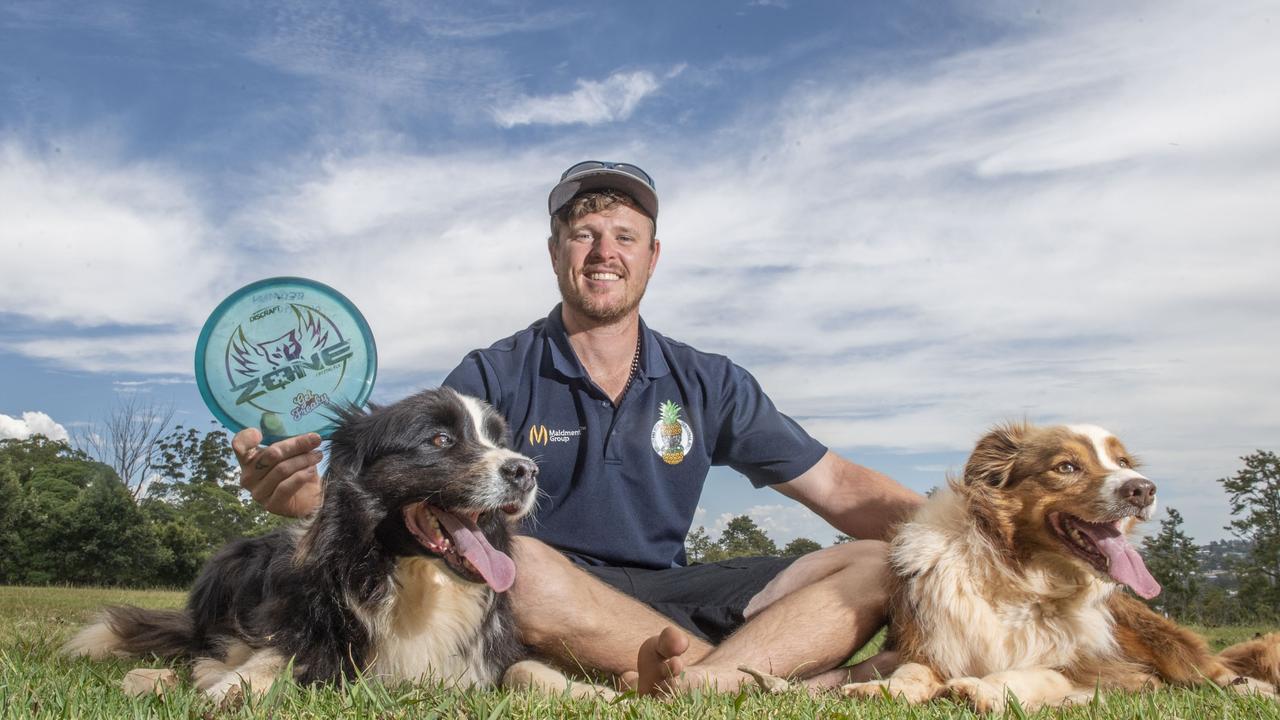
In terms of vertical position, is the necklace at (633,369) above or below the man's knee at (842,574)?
above

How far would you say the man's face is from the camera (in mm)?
5727

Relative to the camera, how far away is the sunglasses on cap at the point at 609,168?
5991mm

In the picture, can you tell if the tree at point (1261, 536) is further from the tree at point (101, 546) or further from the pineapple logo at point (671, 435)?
the tree at point (101, 546)

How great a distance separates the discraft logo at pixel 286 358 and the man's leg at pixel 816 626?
2.09 metres

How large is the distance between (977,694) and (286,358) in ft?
11.6

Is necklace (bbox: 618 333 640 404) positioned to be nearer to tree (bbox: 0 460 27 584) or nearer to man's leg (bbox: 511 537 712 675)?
man's leg (bbox: 511 537 712 675)

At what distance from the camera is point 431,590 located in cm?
396

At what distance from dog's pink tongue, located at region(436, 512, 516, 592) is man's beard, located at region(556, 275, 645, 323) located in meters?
2.02

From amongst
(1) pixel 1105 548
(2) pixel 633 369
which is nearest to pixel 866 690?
(1) pixel 1105 548

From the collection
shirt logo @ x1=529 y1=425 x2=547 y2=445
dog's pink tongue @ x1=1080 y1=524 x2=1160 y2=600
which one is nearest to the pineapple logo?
shirt logo @ x1=529 y1=425 x2=547 y2=445

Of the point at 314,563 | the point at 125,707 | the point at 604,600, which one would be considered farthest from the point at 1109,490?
the point at 125,707

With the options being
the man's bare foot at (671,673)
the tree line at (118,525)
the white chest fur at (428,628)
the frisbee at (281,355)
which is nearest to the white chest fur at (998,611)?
the man's bare foot at (671,673)

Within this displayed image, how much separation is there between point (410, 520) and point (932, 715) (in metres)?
2.12

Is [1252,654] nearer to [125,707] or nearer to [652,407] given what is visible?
[652,407]
